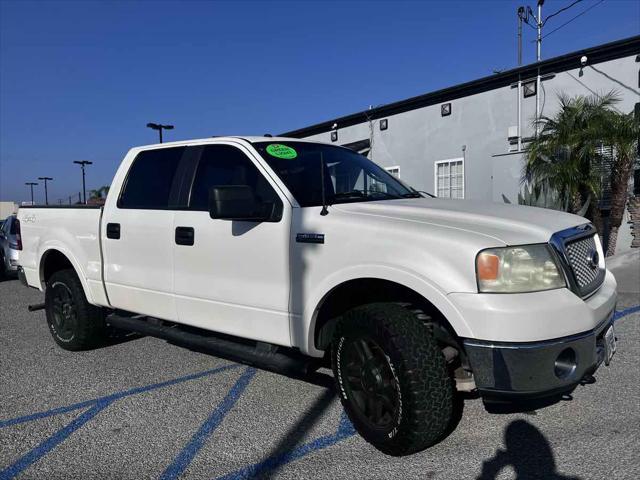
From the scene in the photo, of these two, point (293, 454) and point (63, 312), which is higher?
point (63, 312)

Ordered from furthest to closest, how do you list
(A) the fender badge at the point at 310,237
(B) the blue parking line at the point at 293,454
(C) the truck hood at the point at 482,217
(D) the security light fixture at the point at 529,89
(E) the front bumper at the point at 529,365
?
(D) the security light fixture at the point at 529,89, (A) the fender badge at the point at 310,237, (B) the blue parking line at the point at 293,454, (C) the truck hood at the point at 482,217, (E) the front bumper at the point at 529,365

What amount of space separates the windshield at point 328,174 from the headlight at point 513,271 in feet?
4.04

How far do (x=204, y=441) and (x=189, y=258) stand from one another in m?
1.33

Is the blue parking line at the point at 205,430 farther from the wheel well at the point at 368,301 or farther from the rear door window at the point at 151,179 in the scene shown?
the rear door window at the point at 151,179

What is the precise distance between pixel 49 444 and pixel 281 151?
2467mm

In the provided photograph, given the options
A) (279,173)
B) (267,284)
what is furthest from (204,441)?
(279,173)

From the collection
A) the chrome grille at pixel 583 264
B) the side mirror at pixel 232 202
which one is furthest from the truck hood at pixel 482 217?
the side mirror at pixel 232 202

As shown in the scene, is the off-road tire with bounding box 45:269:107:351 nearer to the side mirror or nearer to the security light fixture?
A: the side mirror

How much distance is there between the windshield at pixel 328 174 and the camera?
367cm

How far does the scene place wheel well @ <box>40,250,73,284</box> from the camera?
218 inches

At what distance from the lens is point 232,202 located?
130 inches

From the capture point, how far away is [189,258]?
4020 mm

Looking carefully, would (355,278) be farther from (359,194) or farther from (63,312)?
(63,312)

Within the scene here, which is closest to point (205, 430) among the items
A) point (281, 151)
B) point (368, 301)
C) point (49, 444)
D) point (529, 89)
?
point (49, 444)
